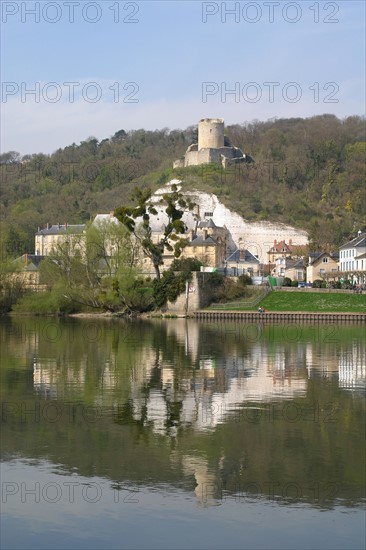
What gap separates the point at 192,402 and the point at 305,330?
97.1 ft

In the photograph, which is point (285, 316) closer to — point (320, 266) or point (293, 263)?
point (320, 266)

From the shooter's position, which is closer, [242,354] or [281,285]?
[242,354]

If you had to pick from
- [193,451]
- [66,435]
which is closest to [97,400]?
[66,435]

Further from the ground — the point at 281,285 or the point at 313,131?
the point at 313,131

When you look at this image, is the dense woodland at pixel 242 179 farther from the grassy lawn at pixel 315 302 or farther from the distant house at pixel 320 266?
the grassy lawn at pixel 315 302

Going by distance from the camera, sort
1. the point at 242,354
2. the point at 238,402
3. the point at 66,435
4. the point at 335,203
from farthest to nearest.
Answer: the point at 335,203 → the point at 242,354 → the point at 238,402 → the point at 66,435

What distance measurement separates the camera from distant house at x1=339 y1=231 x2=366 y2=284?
78688mm

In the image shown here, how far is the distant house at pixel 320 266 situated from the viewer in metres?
83.6

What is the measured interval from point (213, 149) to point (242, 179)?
6.60m

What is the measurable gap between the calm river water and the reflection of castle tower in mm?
89023

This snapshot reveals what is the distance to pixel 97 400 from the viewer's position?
23.6 m

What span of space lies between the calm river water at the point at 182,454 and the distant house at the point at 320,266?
2002 inches

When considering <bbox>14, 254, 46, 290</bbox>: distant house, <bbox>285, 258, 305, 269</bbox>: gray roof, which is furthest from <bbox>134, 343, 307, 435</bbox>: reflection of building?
<bbox>285, 258, 305, 269</bbox>: gray roof

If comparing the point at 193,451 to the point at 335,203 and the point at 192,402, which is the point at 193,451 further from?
the point at 335,203
